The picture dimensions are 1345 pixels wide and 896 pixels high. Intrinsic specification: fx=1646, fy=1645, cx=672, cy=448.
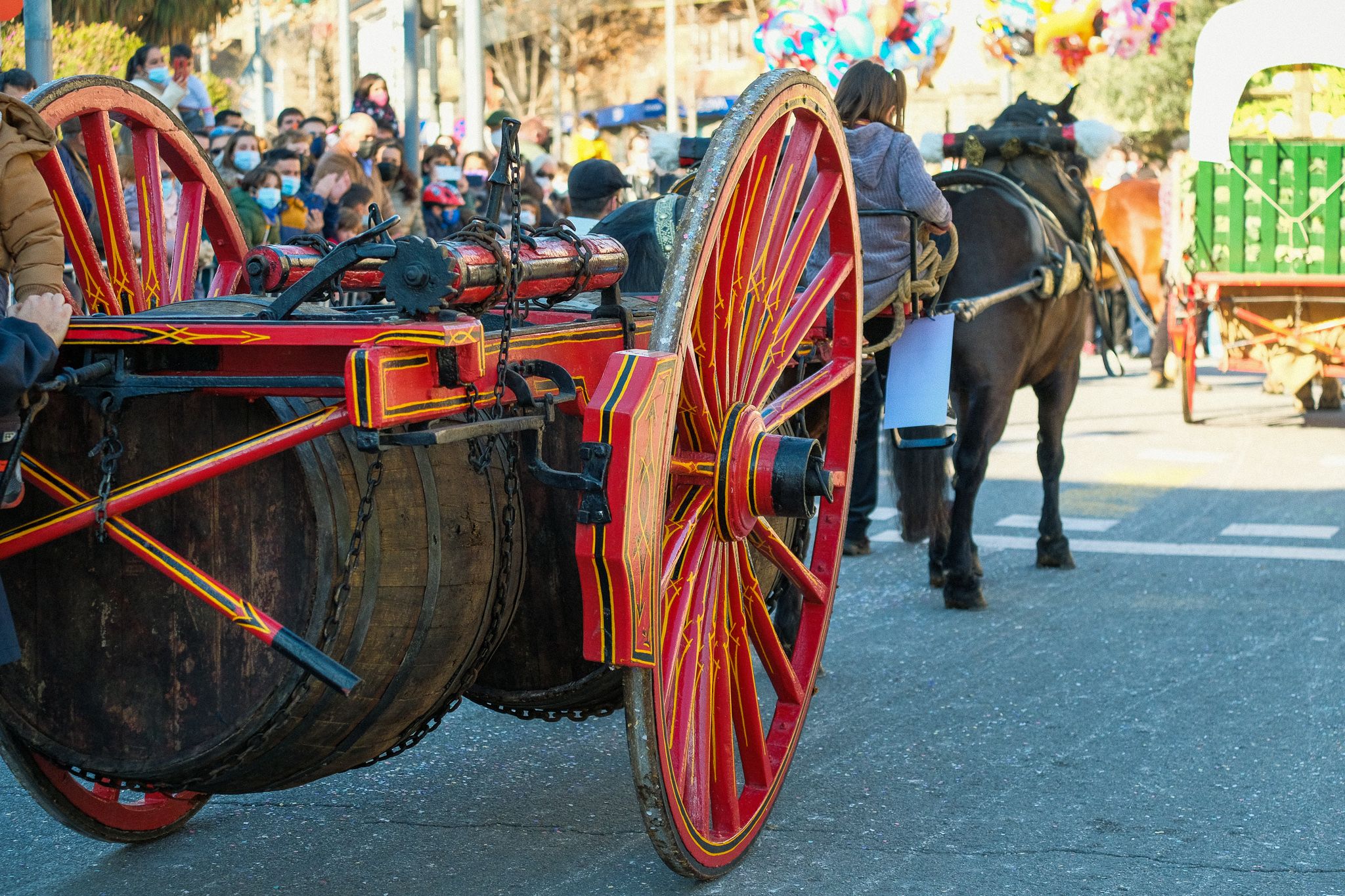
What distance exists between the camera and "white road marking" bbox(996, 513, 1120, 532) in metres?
7.99

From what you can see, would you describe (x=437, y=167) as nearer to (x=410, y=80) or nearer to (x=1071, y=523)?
(x=410, y=80)

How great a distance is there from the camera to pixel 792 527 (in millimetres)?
4473

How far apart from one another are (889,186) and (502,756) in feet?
7.47

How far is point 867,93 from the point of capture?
5371mm

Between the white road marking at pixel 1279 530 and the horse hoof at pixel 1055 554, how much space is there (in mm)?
1155

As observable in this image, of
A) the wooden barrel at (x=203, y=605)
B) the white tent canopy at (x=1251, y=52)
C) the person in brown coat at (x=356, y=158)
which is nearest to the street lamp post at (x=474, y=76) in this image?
the person in brown coat at (x=356, y=158)

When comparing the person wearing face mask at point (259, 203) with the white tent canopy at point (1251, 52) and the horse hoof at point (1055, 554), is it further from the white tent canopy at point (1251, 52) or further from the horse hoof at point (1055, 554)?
the white tent canopy at point (1251, 52)

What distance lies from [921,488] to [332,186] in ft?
15.7

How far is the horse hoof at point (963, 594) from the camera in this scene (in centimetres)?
627

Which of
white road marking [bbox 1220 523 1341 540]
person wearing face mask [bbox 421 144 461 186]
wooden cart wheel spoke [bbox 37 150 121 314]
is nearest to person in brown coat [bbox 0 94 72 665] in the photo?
wooden cart wheel spoke [bbox 37 150 121 314]

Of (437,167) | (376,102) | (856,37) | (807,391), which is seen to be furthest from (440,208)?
(807,391)

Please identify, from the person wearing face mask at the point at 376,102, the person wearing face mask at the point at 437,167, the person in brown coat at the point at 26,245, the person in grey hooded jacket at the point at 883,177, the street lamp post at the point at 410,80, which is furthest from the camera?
the person wearing face mask at the point at 376,102

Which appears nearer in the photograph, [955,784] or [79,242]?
[79,242]

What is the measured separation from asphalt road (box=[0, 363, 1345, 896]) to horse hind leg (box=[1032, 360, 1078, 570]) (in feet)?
0.40
